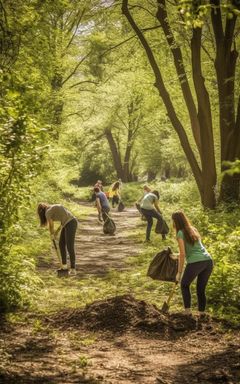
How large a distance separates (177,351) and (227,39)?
10860mm

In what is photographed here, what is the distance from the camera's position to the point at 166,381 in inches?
188

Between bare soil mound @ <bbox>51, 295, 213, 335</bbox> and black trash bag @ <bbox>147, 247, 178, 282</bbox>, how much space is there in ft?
2.53

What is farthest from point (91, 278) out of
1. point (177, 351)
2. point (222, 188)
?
point (222, 188)

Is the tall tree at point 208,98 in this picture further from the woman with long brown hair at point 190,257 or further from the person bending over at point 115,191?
the person bending over at point 115,191

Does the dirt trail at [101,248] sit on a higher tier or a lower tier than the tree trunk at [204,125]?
lower

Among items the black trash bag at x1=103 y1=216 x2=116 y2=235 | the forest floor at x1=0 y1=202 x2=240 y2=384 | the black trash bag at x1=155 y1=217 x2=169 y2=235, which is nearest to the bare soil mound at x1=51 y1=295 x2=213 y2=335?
the forest floor at x1=0 y1=202 x2=240 y2=384

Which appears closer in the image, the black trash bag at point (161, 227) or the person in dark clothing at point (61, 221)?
the person in dark clothing at point (61, 221)

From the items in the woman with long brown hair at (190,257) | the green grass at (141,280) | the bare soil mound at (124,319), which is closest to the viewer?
the bare soil mound at (124,319)

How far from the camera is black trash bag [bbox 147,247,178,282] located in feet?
25.9

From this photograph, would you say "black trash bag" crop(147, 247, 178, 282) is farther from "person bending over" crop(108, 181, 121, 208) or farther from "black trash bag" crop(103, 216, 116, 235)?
"person bending over" crop(108, 181, 121, 208)

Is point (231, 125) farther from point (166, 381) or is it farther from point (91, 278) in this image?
point (166, 381)

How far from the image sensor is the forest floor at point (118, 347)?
16.2ft

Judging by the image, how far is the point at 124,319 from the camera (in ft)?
22.5

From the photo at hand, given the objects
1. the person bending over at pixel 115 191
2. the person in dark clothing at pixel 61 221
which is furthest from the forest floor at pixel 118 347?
the person bending over at pixel 115 191
